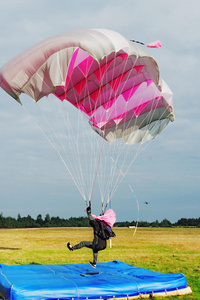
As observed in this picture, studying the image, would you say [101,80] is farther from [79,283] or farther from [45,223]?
[45,223]

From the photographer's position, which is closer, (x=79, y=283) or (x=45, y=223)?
(x=79, y=283)

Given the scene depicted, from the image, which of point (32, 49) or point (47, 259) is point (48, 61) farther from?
point (47, 259)

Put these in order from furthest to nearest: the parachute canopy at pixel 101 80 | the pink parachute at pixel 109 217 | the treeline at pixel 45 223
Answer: the treeline at pixel 45 223
the pink parachute at pixel 109 217
the parachute canopy at pixel 101 80

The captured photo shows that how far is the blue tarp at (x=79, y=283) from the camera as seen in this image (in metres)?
7.25

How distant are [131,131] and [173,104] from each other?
6.02 ft

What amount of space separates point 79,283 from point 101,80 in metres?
5.87

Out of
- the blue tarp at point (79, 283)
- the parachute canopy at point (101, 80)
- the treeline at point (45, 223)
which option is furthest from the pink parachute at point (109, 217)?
the treeline at point (45, 223)

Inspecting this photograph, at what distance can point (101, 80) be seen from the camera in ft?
35.1

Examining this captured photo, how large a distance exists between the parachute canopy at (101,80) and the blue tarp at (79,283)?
3877 millimetres

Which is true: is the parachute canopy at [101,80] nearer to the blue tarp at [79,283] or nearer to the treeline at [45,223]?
the blue tarp at [79,283]

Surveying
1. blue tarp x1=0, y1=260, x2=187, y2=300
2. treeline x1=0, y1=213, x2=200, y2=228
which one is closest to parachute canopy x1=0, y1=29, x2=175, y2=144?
blue tarp x1=0, y1=260, x2=187, y2=300

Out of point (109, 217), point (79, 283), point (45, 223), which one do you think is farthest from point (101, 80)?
point (45, 223)

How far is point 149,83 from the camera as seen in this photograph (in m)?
11.7

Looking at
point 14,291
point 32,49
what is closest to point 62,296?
point 14,291
